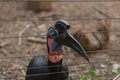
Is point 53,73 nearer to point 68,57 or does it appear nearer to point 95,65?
point 95,65

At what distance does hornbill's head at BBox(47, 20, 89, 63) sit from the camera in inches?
119

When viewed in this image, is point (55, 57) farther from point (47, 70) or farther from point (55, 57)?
point (47, 70)

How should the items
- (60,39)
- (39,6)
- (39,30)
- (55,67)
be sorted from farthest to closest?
(39,6)
(39,30)
(55,67)
(60,39)

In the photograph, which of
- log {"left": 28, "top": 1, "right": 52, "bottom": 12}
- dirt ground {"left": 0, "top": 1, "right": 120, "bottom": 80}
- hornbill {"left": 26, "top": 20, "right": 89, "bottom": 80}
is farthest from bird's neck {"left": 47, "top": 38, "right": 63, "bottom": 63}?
log {"left": 28, "top": 1, "right": 52, "bottom": 12}

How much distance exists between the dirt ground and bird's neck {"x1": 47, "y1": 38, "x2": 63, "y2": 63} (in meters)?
0.44

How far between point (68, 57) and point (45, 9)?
5.13 ft

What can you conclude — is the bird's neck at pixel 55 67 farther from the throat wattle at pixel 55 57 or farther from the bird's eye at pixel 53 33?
the bird's eye at pixel 53 33

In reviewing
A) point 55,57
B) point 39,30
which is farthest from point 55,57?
point 39,30

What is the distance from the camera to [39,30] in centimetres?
A: 523

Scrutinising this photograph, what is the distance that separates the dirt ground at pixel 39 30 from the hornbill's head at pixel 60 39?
1.65 ft

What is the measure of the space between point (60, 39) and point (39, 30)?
219 centimetres

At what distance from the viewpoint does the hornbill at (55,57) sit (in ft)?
9.93

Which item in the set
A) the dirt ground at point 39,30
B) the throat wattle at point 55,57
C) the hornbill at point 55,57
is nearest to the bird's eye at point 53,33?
the hornbill at point 55,57

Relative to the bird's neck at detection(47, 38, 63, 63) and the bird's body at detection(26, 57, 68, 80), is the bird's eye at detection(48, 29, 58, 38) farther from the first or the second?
the bird's body at detection(26, 57, 68, 80)
